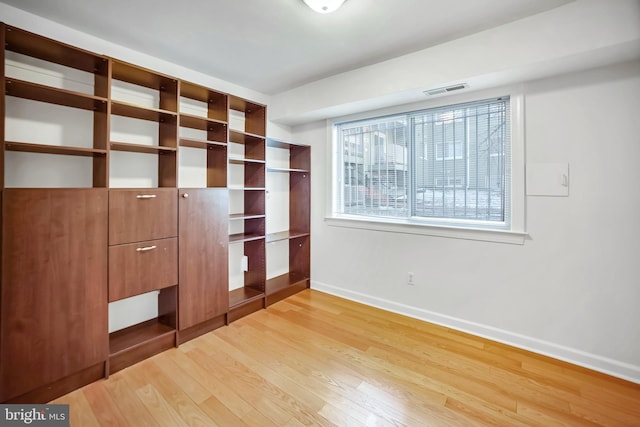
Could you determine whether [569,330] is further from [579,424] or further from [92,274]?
[92,274]

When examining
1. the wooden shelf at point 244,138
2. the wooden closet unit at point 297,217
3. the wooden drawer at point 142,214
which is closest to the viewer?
the wooden drawer at point 142,214

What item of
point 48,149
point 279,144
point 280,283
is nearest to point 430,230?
point 280,283

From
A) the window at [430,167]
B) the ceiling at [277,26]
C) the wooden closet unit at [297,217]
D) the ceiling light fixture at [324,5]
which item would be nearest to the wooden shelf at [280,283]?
the wooden closet unit at [297,217]

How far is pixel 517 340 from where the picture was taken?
2.47 m

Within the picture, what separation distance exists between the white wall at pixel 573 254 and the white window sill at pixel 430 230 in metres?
0.06

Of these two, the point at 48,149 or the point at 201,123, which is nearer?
the point at 48,149

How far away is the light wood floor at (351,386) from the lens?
1698 mm

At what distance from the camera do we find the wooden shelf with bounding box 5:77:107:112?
177 centimetres

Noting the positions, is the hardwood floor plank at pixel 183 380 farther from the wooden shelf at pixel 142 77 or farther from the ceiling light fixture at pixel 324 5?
the ceiling light fixture at pixel 324 5

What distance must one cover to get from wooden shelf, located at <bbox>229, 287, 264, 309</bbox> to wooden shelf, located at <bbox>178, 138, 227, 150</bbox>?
5.12ft

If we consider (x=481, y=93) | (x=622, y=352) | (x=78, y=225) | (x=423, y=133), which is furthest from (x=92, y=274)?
(x=622, y=352)

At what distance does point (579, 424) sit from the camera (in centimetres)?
165

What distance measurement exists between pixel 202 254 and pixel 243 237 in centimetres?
57

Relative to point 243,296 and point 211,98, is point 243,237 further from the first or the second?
point 211,98
